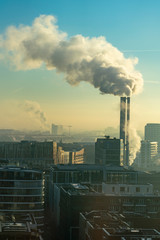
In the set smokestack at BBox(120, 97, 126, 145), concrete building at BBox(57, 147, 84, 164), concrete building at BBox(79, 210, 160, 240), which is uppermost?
smokestack at BBox(120, 97, 126, 145)

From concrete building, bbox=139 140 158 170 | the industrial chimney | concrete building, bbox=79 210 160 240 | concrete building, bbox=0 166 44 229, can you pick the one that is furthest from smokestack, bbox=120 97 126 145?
concrete building, bbox=79 210 160 240

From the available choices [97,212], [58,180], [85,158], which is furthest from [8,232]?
[85,158]

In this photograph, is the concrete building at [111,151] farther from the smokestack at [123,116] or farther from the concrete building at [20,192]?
the concrete building at [20,192]

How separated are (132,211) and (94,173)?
79.9 feet

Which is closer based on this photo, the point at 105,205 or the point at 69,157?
the point at 105,205

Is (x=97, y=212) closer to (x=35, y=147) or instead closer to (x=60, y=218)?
(x=60, y=218)

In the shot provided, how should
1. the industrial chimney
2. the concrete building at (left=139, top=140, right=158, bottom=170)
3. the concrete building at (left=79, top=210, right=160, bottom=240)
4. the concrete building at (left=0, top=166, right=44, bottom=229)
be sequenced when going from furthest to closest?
the concrete building at (left=139, top=140, right=158, bottom=170), the industrial chimney, the concrete building at (left=0, top=166, right=44, bottom=229), the concrete building at (left=79, top=210, right=160, bottom=240)

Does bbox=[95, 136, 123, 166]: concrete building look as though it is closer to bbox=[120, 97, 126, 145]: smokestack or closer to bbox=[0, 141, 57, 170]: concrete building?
bbox=[120, 97, 126, 145]: smokestack

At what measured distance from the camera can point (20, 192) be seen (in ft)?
174

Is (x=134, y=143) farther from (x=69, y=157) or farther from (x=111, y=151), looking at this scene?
(x=111, y=151)

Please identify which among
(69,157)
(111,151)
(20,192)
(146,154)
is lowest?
(20,192)

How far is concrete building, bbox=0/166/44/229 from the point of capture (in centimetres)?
5259

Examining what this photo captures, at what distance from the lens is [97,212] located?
150ft

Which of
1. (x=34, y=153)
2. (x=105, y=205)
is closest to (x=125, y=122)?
(x=34, y=153)
